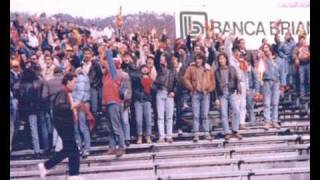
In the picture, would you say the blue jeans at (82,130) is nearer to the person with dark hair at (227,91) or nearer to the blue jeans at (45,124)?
the blue jeans at (45,124)

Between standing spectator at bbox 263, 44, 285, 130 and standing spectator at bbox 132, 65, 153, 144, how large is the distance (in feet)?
4.56

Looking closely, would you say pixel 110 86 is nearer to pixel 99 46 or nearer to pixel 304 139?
pixel 99 46

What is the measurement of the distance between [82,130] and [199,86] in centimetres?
142

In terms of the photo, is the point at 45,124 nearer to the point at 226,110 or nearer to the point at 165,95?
the point at 165,95

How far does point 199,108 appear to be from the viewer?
6641 millimetres

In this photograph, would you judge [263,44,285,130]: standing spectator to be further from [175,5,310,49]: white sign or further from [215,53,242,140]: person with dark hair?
[215,53,242,140]: person with dark hair

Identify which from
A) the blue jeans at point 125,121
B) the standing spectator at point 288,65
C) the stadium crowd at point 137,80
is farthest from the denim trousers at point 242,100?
the blue jeans at point 125,121

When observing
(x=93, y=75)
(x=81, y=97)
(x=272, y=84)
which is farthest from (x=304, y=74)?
(x=81, y=97)

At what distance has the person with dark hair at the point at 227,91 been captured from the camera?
6.67 m

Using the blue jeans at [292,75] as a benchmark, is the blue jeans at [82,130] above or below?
below

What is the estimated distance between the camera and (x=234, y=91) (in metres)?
6.71

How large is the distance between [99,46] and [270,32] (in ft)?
6.65

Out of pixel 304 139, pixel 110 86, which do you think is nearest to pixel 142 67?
pixel 110 86

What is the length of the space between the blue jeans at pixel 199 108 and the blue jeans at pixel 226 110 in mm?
180
